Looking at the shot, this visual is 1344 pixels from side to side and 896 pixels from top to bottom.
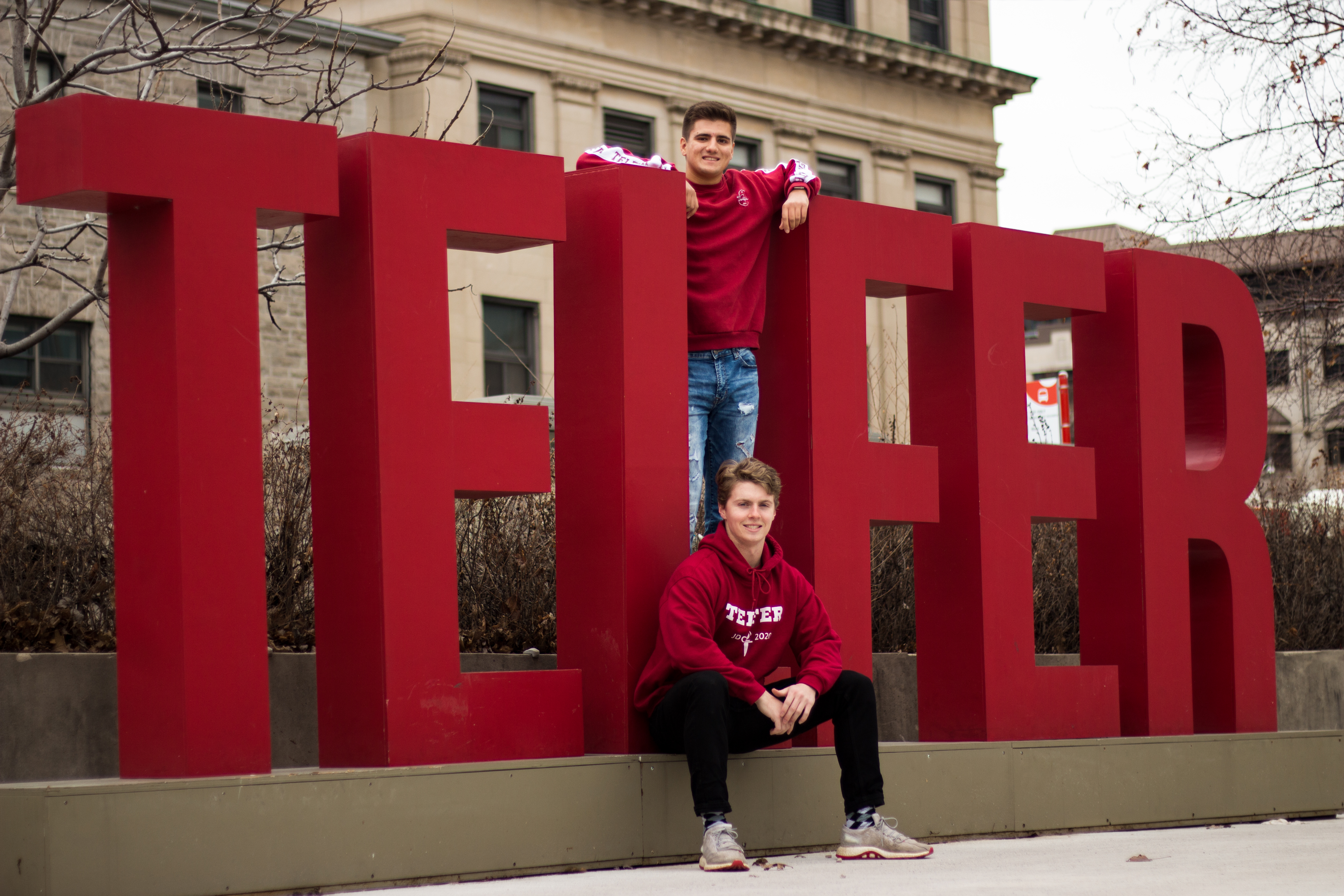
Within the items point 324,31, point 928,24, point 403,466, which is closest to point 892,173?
point 928,24

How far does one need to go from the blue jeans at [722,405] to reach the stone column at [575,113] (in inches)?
849

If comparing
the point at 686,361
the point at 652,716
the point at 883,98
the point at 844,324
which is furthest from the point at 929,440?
the point at 883,98

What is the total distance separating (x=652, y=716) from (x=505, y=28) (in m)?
22.9

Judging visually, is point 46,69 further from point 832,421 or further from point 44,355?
point 832,421

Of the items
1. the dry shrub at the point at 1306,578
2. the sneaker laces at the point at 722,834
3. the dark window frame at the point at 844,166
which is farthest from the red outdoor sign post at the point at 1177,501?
the dark window frame at the point at 844,166

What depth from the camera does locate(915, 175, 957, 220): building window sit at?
34.7 metres

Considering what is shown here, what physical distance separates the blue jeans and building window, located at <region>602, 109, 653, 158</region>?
22517 millimetres

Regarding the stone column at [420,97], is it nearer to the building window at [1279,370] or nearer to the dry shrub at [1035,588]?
the building window at [1279,370]

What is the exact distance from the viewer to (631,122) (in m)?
29.7

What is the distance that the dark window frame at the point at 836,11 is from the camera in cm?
3334

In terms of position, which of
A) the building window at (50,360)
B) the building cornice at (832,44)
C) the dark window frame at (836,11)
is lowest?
the building window at (50,360)

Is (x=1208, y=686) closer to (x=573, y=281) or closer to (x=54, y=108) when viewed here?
(x=573, y=281)

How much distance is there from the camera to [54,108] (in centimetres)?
565

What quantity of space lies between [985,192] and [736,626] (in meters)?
30.7
